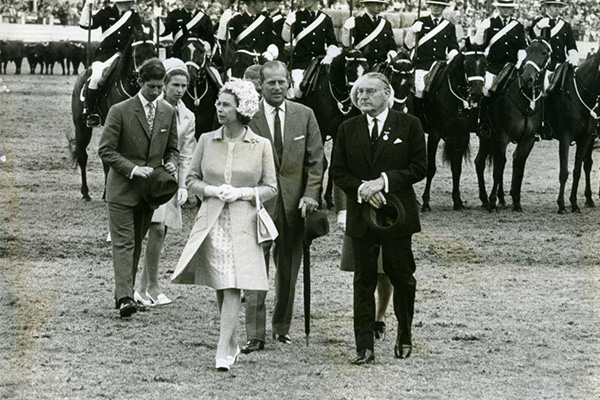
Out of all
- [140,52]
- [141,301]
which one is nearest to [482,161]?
[140,52]

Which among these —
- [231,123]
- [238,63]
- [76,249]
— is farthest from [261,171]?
[238,63]

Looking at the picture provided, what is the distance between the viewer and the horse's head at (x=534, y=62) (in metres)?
18.0

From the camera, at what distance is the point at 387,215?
883 centimetres

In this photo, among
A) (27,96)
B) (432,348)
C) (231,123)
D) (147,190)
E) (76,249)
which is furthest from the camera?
(27,96)

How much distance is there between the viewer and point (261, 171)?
8.88 meters

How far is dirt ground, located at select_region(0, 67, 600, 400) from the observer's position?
8328 mm

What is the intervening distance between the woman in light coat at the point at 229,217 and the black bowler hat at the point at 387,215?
63cm

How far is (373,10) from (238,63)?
1.98m

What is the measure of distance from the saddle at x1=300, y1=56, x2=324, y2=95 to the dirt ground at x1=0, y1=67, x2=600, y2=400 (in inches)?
96.7

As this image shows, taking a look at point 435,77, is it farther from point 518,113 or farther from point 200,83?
point 200,83

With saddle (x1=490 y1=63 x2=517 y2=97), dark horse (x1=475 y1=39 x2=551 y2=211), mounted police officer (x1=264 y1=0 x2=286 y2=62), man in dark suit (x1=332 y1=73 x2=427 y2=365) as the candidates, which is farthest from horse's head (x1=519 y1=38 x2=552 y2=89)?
man in dark suit (x1=332 y1=73 x2=427 y2=365)

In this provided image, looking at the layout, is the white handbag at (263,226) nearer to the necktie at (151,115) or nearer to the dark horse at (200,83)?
the necktie at (151,115)

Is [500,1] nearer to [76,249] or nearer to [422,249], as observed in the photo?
[422,249]

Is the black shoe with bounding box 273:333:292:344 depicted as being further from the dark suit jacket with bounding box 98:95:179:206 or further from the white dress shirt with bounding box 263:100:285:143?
the dark suit jacket with bounding box 98:95:179:206
